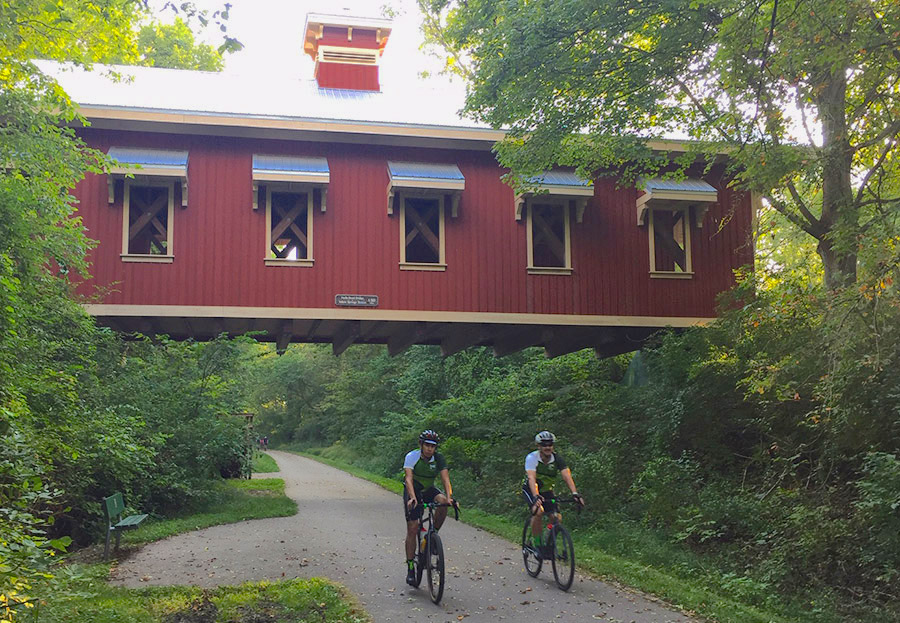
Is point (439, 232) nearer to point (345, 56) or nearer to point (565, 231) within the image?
point (565, 231)

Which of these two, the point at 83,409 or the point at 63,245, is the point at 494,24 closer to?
the point at 63,245

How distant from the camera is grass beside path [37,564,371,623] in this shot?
22.7 ft

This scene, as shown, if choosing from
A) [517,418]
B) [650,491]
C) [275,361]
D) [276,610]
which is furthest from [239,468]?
[275,361]

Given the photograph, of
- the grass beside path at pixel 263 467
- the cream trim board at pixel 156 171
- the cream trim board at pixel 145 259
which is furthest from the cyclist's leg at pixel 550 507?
the grass beside path at pixel 263 467

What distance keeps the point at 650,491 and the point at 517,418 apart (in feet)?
24.0

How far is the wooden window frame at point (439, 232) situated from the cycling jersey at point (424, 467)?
8.56 metres

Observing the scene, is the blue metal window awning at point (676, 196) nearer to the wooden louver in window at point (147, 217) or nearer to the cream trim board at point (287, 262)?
the cream trim board at point (287, 262)

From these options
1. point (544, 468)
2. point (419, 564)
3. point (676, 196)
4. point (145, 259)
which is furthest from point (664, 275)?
point (419, 564)

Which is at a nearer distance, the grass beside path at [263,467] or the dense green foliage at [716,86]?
the dense green foliage at [716,86]

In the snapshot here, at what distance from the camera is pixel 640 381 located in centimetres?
1794

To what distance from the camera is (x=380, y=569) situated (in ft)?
32.7

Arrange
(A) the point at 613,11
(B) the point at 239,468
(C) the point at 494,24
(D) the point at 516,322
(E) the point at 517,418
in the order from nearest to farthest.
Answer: (A) the point at 613,11
(C) the point at 494,24
(D) the point at 516,322
(E) the point at 517,418
(B) the point at 239,468

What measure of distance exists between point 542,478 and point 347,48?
1680cm

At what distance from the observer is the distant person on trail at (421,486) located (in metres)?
8.48
